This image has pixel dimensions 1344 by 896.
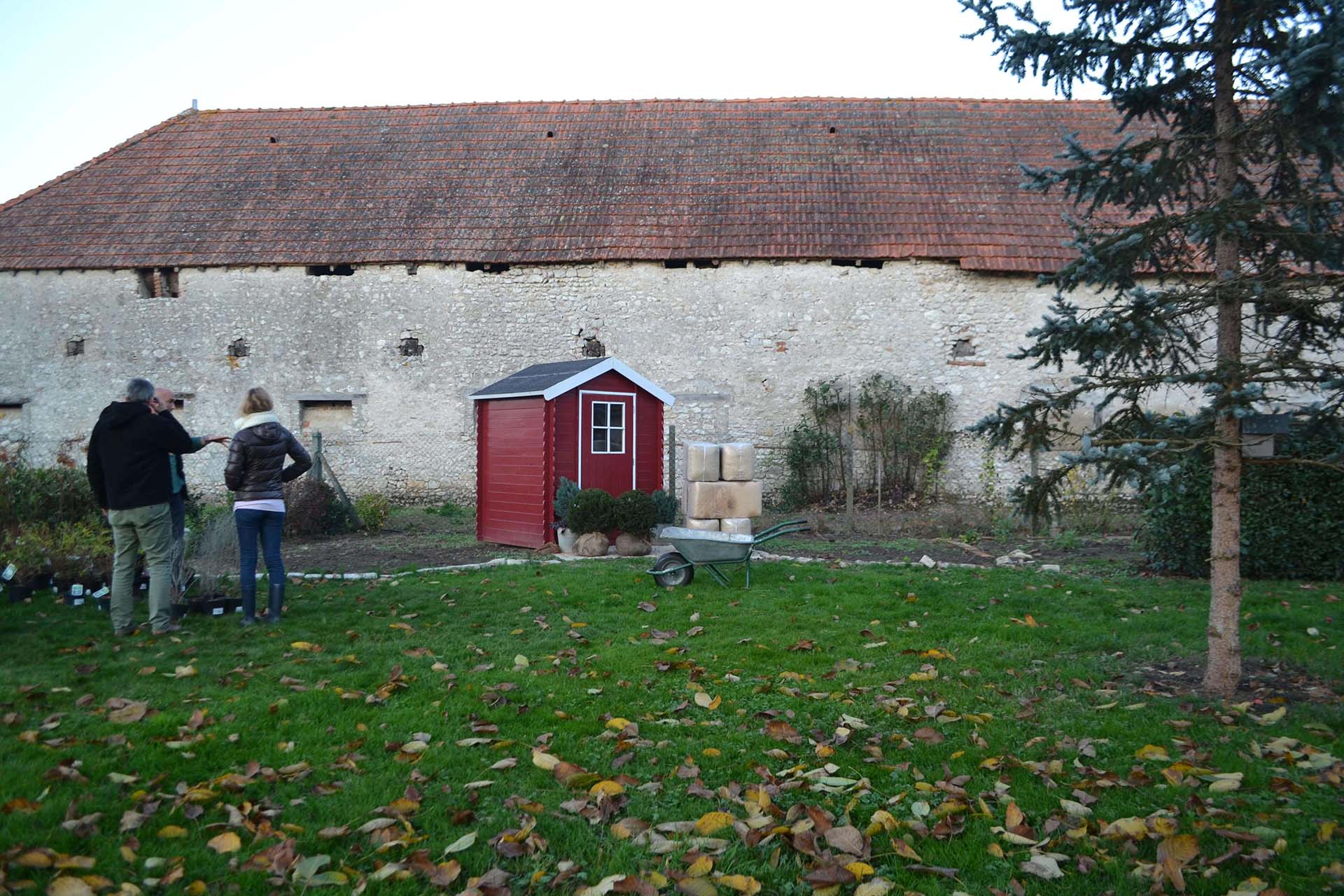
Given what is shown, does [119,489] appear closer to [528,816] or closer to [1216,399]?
[528,816]

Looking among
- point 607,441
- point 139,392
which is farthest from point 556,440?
point 139,392

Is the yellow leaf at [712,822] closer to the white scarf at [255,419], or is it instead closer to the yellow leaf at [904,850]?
the yellow leaf at [904,850]

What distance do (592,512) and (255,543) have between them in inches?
166

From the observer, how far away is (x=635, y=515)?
34.1ft

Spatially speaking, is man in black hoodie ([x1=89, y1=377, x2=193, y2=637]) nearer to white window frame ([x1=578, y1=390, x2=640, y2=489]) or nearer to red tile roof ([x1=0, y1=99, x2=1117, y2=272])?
white window frame ([x1=578, y1=390, x2=640, y2=489])

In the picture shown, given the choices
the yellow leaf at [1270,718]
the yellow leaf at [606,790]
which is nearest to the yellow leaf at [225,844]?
the yellow leaf at [606,790]

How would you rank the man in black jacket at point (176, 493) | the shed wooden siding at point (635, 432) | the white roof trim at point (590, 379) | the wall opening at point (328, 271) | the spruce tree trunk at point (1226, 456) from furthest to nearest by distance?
the wall opening at point (328, 271) < the shed wooden siding at point (635, 432) < the white roof trim at point (590, 379) < the man in black jacket at point (176, 493) < the spruce tree trunk at point (1226, 456)

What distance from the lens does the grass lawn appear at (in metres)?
3.06

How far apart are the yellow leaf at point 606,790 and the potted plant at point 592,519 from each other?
6638 millimetres

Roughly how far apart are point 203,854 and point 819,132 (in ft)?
59.8

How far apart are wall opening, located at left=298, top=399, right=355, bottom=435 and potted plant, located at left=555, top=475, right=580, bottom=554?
7889mm

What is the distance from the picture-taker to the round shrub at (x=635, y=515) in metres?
10.4

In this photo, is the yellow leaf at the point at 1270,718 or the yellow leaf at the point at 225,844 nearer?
the yellow leaf at the point at 225,844

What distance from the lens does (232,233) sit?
17625 mm
